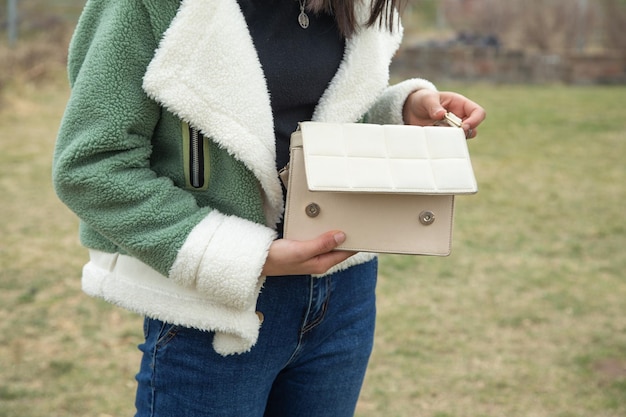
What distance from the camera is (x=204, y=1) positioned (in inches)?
44.5

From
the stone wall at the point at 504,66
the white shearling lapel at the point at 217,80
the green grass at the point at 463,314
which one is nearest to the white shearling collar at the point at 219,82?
the white shearling lapel at the point at 217,80

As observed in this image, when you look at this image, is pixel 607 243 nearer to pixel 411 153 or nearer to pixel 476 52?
pixel 411 153

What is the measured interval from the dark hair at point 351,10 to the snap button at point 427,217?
0.33 metres

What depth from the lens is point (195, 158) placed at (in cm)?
118

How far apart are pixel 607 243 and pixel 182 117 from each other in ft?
13.4

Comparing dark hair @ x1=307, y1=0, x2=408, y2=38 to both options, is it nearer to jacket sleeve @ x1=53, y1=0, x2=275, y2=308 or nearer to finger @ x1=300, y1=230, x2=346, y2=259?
jacket sleeve @ x1=53, y1=0, x2=275, y2=308

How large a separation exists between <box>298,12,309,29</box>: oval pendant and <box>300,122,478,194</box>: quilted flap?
178 millimetres

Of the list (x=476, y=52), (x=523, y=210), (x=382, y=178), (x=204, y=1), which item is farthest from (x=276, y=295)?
(x=476, y=52)

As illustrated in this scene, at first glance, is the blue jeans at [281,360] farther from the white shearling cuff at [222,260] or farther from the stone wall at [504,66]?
the stone wall at [504,66]

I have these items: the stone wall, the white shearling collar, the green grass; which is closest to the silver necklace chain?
the white shearling collar

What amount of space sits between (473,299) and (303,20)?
2.85 m

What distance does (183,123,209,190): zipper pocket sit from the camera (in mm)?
1163

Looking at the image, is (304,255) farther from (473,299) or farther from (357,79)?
(473,299)

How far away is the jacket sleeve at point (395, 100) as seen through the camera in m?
1.50
